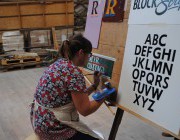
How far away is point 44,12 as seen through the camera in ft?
18.4

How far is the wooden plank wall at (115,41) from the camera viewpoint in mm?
1430

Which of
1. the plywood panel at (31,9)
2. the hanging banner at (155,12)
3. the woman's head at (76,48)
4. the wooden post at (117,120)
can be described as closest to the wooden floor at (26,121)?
the wooden post at (117,120)

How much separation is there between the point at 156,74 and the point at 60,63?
0.56 metres

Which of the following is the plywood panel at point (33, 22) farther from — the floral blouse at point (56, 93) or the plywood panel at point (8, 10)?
the floral blouse at point (56, 93)

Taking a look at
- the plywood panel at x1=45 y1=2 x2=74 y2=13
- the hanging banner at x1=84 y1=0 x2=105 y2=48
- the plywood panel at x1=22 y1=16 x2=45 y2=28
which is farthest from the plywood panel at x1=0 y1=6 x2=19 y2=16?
the hanging banner at x1=84 y1=0 x2=105 y2=48

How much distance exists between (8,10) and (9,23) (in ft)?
0.94

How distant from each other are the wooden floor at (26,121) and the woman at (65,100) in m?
1.18

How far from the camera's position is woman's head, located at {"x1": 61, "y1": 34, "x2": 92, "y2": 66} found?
1.43m

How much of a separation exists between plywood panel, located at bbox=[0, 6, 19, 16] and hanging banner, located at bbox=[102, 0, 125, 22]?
4.19 meters

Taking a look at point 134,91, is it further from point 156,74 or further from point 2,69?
point 2,69

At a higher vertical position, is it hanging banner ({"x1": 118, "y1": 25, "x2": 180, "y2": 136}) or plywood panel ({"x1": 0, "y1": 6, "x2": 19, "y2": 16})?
plywood panel ({"x1": 0, "y1": 6, "x2": 19, "y2": 16})

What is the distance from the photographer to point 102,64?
1.63m

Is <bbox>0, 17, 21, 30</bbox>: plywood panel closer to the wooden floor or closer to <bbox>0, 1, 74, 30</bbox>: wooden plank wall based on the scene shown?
<bbox>0, 1, 74, 30</bbox>: wooden plank wall

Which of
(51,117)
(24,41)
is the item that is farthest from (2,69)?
(51,117)
